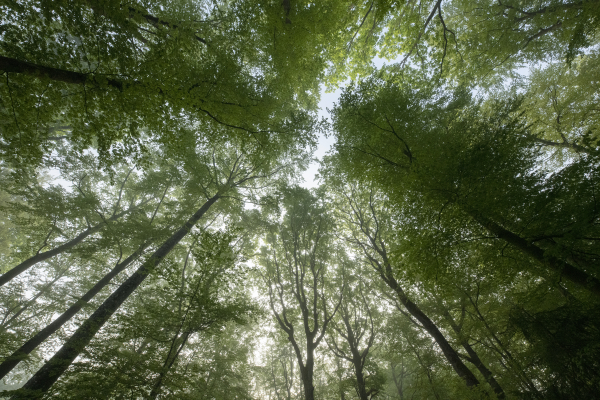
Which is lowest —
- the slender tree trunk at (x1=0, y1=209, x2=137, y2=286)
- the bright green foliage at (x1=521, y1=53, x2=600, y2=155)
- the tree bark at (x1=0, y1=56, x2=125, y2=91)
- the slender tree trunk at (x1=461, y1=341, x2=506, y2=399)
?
the slender tree trunk at (x1=461, y1=341, x2=506, y2=399)

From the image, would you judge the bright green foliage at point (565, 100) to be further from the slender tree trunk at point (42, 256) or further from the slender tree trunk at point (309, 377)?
the slender tree trunk at point (42, 256)

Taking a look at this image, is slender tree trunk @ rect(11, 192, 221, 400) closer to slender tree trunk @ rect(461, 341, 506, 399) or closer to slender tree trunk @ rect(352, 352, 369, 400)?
slender tree trunk @ rect(352, 352, 369, 400)

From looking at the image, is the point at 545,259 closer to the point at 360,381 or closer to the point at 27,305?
the point at 360,381

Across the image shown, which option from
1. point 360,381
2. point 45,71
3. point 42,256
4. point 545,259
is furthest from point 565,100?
point 42,256

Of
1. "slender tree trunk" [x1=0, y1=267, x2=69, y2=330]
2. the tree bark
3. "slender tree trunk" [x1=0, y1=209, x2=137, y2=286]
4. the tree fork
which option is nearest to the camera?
the tree bark

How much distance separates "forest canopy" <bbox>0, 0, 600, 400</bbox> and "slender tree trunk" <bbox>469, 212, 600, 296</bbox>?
4 cm

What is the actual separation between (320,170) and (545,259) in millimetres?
6045

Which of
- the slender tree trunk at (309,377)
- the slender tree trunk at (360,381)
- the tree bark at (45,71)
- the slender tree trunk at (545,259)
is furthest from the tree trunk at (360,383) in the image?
the tree bark at (45,71)

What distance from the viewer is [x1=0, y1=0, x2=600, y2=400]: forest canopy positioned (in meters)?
3.24

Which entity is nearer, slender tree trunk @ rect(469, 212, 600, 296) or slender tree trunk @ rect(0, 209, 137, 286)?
slender tree trunk @ rect(469, 212, 600, 296)

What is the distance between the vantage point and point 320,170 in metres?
8.00

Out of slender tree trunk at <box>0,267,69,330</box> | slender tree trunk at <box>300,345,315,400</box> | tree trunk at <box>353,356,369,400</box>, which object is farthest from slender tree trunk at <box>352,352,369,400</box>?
slender tree trunk at <box>0,267,69,330</box>

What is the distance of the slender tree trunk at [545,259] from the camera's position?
3.13 metres

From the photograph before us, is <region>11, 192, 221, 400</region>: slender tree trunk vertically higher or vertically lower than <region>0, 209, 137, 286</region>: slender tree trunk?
lower
